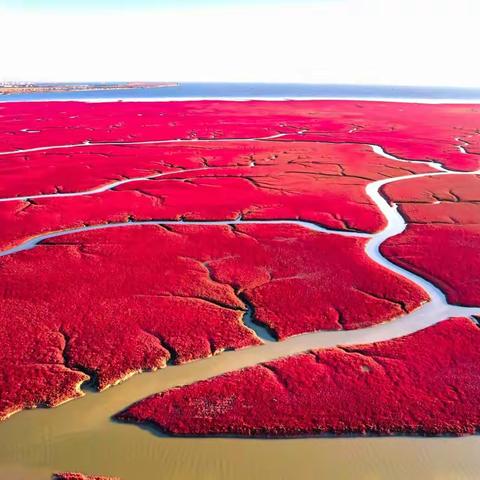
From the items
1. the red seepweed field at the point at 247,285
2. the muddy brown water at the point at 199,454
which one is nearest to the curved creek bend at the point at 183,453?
the muddy brown water at the point at 199,454

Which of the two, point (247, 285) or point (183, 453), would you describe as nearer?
point (183, 453)

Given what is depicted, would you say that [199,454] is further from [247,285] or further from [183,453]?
[247,285]

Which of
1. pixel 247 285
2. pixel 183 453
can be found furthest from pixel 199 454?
pixel 247 285

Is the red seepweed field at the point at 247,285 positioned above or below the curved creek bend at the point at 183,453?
above

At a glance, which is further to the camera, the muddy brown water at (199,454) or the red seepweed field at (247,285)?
the red seepweed field at (247,285)

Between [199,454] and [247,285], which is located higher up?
[247,285]

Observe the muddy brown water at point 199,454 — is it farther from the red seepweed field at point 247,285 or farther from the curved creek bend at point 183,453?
the red seepweed field at point 247,285

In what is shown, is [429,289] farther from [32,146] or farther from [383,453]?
[32,146]

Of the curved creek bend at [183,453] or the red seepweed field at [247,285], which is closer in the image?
the curved creek bend at [183,453]

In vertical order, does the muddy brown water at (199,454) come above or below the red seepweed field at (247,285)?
below

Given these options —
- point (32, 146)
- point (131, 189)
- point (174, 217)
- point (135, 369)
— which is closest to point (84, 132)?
point (32, 146)
